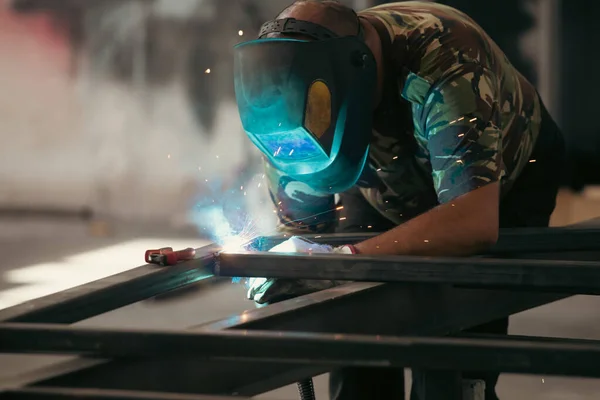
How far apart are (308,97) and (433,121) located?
8.7 inches

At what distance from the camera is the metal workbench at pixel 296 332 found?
2.45 ft

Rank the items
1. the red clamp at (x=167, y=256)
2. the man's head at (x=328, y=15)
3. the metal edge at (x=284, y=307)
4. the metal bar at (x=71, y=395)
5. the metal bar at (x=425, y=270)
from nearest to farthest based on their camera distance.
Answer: the metal bar at (x=71, y=395) → the metal edge at (x=284, y=307) → the metal bar at (x=425, y=270) → the red clamp at (x=167, y=256) → the man's head at (x=328, y=15)

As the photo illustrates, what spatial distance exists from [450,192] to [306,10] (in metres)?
0.40

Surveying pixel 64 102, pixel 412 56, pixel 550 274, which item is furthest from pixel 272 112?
pixel 64 102

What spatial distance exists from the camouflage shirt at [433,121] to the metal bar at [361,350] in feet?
2.11

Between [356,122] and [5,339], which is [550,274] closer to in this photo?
[356,122]

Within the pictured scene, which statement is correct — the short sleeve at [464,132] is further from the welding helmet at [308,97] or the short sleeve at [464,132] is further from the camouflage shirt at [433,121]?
the welding helmet at [308,97]

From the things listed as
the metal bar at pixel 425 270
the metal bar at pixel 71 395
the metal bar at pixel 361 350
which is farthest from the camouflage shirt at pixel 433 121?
→ the metal bar at pixel 71 395

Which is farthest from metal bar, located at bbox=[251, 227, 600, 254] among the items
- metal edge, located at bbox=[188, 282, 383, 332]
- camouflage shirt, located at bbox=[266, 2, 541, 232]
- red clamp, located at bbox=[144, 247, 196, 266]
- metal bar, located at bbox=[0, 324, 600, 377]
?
metal bar, located at bbox=[0, 324, 600, 377]

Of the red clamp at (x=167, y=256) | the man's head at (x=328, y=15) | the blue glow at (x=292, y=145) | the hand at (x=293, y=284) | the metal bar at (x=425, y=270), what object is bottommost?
the hand at (x=293, y=284)

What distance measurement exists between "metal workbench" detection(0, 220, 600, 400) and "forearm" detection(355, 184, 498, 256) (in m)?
0.07

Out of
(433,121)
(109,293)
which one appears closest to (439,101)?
(433,121)

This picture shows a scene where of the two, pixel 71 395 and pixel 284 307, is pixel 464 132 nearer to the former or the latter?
pixel 284 307

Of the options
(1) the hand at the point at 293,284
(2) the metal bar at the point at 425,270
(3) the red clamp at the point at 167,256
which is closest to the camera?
(2) the metal bar at the point at 425,270
